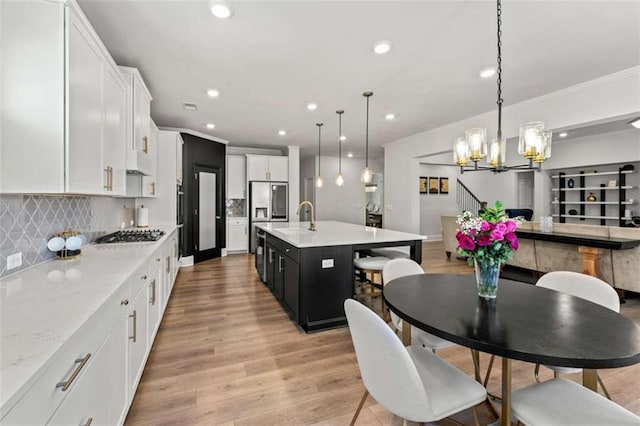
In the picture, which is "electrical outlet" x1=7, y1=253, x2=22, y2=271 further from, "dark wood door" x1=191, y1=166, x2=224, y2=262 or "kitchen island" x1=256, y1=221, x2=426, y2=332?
"dark wood door" x1=191, y1=166, x2=224, y2=262

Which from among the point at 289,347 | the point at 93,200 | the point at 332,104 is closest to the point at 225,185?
the point at 332,104

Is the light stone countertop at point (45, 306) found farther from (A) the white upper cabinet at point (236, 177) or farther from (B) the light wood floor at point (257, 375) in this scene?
(A) the white upper cabinet at point (236, 177)

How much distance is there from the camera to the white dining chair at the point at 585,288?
166cm

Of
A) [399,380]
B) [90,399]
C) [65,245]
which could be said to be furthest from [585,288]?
[65,245]

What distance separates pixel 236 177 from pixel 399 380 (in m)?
6.67

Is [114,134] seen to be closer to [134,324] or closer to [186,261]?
[134,324]

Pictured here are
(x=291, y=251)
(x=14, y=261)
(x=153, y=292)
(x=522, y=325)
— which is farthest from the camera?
(x=291, y=251)

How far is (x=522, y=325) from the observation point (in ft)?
4.11

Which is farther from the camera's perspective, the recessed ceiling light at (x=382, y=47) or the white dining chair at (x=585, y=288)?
the recessed ceiling light at (x=382, y=47)

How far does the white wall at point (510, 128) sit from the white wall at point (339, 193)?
7.14 feet

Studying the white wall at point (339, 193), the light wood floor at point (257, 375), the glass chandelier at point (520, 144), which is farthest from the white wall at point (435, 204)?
the glass chandelier at point (520, 144)

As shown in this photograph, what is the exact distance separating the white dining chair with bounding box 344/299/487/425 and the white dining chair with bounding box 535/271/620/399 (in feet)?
2.28

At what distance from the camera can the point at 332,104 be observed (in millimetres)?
4250

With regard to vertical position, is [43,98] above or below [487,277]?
above
